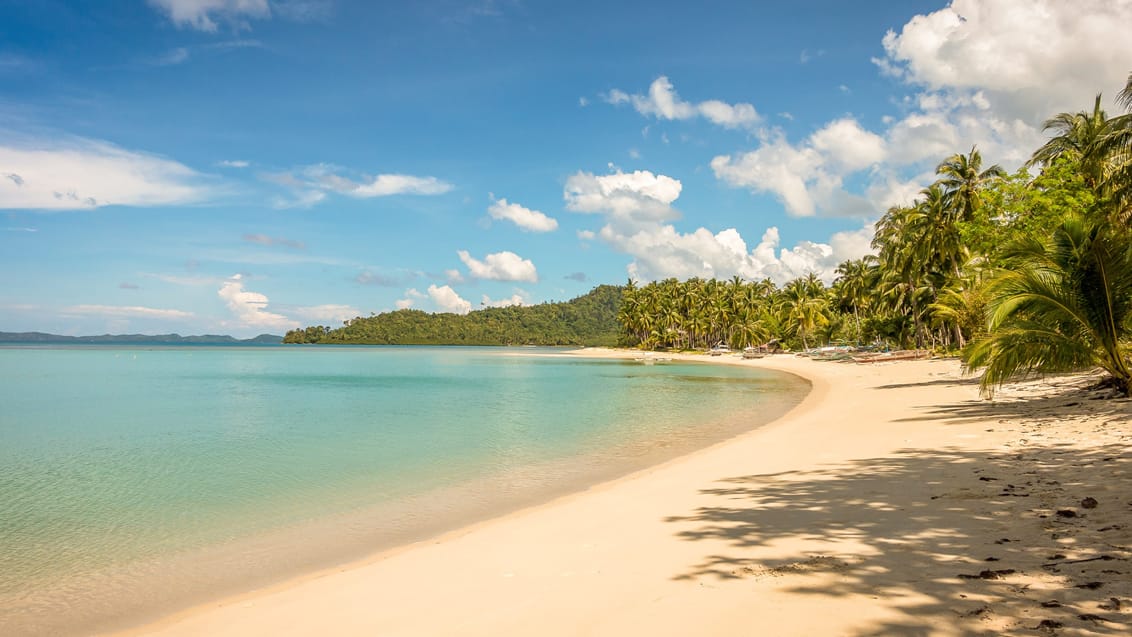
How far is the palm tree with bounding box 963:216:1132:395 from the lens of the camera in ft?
39.6

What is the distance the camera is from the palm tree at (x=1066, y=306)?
12.1 m

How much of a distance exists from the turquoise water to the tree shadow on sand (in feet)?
16.0

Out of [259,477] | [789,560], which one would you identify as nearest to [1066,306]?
[789,560]

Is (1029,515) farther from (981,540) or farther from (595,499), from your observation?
(595,499)

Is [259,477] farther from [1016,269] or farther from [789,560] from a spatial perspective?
[1016,269]

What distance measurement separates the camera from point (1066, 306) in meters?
12.2

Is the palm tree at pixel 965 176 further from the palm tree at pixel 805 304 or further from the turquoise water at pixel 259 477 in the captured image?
the palm tree at pixel 805 304

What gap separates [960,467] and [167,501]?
14126 millimetres

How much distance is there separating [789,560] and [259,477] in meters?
12.7

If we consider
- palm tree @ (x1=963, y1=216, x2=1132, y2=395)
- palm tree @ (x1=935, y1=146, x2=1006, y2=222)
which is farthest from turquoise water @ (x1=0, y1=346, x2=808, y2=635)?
palm tree @ (x1=935, y1=146, x2=1006, y2=222)

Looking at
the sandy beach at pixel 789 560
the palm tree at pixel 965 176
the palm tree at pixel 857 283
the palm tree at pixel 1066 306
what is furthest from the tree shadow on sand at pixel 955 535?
the palm tree at pixel 857 283

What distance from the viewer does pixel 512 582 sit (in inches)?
233

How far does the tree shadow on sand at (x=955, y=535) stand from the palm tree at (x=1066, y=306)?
271cm

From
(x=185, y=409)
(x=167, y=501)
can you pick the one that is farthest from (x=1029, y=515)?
(x=185, y=409)
